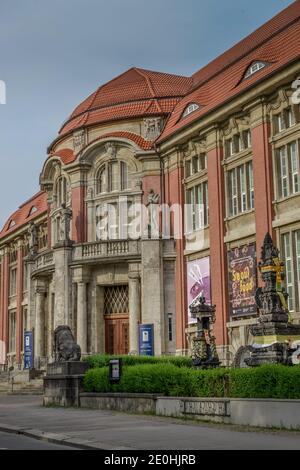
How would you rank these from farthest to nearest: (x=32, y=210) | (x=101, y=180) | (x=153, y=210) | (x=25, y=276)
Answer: (x=32, y=210) < (x=25, y=276) < (x=101, y=180) < (x=153, y=210)

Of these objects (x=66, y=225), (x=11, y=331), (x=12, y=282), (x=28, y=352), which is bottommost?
(x=28, y=352)

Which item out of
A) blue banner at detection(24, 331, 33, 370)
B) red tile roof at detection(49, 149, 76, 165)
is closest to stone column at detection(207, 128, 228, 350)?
red tile roof at detection(49, 149, 76, 165)

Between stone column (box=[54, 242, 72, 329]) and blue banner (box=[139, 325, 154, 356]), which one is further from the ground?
stone column (box=[54, 242, 72, 329])

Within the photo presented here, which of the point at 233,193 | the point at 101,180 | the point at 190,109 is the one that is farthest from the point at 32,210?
the point at 233,193

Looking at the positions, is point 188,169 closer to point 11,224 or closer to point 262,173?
point 262,173

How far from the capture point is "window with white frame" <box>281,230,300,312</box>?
2794 cm

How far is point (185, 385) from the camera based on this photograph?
19375 mm

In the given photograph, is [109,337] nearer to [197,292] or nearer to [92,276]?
[92,276]

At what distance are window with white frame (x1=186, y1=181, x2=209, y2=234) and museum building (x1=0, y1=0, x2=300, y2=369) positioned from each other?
0.06 metres

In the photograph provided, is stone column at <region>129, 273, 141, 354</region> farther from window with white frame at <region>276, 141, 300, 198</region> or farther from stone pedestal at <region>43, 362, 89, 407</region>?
stone pedestal at <region>43, 362, 89, 407</region>

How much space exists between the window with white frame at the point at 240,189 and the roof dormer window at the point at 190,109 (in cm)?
462

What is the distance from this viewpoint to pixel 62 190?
42.0 metres

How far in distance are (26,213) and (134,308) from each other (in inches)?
872
